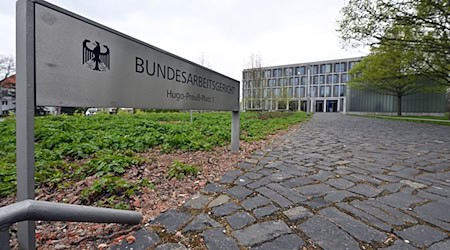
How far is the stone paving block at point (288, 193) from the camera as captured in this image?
8.18 feet

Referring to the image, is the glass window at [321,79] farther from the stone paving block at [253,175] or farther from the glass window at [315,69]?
the stone paving block at [253,175]

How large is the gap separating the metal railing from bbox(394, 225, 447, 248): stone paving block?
7.13ft

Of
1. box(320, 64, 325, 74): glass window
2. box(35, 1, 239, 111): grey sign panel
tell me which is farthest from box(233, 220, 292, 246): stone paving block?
box(320, 64, 325, 74): glass window

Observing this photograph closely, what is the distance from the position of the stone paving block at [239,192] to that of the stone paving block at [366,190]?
121 cm

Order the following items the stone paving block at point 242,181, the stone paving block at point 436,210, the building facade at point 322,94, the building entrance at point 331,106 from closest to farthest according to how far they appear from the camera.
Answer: the stone paving block at point 436,210 → the stone paving block at point 242,181 → the building facade at point 322,94 → the building entrance at point 331,106

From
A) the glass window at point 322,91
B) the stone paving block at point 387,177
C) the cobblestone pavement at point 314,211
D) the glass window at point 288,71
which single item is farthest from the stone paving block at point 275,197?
the glass window at point 288,71

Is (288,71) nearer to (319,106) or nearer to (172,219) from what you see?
(319,106)

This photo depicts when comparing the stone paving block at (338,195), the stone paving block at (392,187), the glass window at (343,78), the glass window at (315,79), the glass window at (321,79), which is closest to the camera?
the stone paving block at (338,195)

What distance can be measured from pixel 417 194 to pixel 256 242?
209cm

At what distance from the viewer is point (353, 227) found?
1927 millimetres

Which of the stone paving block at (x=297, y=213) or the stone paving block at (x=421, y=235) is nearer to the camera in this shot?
the stone paving block at (x=421, y=235)

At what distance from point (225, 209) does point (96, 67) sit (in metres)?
1.68

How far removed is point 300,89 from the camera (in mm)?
64312

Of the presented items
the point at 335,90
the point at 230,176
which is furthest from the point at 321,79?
the point at 230,176
